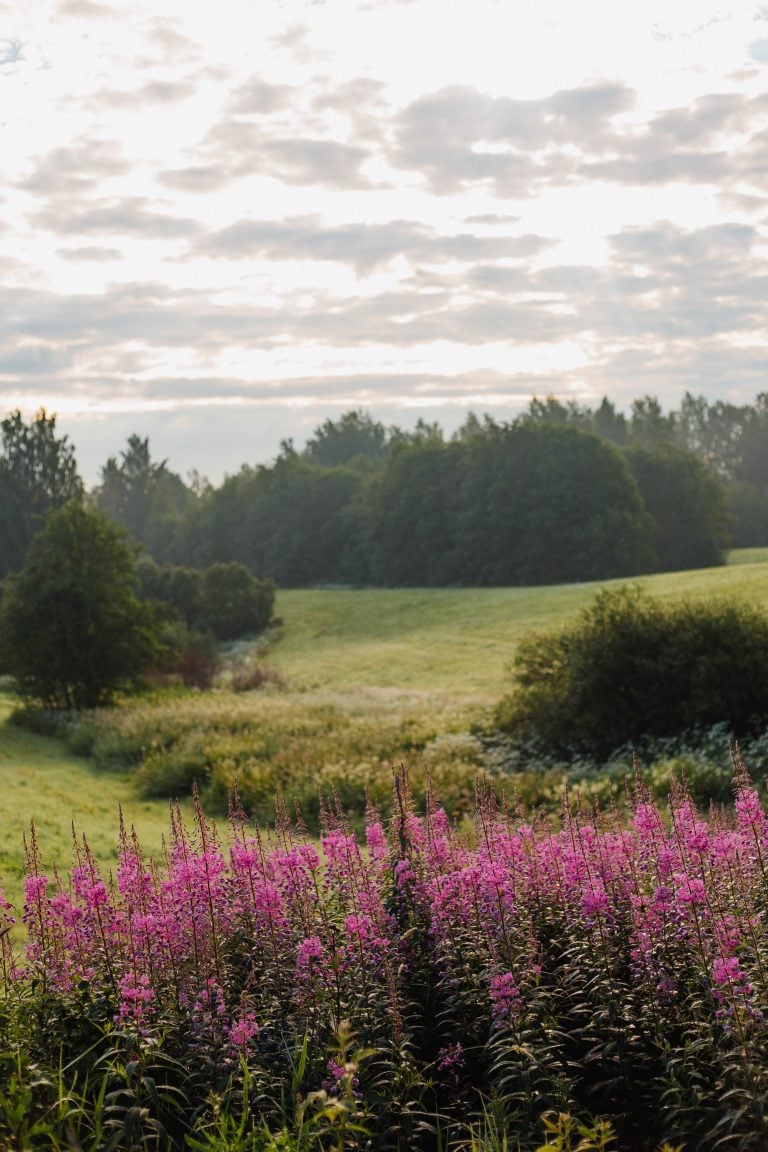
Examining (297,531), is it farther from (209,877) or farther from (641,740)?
(209,877)

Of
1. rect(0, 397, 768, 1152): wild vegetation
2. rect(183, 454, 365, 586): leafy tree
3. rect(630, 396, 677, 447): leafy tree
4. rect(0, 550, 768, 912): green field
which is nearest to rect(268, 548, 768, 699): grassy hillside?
rect(0, 550, 768, 912): green field

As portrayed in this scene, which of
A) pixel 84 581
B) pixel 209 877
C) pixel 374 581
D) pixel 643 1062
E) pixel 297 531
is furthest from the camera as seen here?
pixel 297 531

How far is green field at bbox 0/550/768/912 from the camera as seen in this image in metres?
19.1

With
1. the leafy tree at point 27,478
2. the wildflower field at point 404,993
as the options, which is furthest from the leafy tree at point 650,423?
the wildflower field at point 404,993

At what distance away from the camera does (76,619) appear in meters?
32.8

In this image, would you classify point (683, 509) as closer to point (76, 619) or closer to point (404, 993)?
point (76, 619)

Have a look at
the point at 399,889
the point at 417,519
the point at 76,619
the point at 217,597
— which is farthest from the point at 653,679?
the point at 417,519

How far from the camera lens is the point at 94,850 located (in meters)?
14.7

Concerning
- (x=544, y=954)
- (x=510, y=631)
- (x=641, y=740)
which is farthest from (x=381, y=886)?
(x=510, y=631)

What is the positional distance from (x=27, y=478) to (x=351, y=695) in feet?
194

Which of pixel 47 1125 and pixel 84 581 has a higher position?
pixel 84 581

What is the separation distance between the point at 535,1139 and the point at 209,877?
7.67ft

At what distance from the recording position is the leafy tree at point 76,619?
32625 mm

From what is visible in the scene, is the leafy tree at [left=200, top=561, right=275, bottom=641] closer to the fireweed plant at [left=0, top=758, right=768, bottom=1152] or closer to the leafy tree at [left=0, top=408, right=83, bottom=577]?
the leafy tree at [left=0, top=408, right=83, bottom=577]
